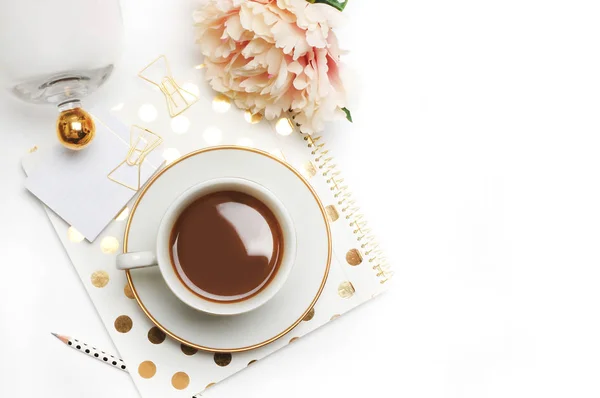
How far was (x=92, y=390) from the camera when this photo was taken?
A: 78 cm

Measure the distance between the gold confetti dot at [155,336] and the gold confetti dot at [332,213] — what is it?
0.95 ft

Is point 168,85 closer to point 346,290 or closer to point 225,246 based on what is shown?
point 225,246

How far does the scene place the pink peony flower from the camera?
70 centimetres

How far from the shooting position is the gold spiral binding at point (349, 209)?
83 cm

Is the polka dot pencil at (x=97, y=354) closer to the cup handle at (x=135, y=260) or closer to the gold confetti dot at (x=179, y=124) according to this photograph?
the cup handle at (x=135, y=260)

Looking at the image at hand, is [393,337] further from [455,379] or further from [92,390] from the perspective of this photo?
[92,390]

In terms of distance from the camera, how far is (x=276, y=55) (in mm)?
722

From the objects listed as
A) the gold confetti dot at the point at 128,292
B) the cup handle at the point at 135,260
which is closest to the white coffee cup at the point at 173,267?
the cup handle at the point at 135,260

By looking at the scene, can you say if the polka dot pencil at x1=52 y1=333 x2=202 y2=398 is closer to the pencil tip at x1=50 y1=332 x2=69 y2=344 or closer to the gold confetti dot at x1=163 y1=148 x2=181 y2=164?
the pencil tip at x1=50 y1=332 x2=69 y2=344

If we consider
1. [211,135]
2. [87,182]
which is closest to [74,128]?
[87,182]

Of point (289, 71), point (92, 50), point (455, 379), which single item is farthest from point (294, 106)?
point (455, 379)

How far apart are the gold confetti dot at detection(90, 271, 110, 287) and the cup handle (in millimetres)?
126

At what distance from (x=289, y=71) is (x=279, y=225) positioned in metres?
0.20

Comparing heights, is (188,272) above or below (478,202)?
above
